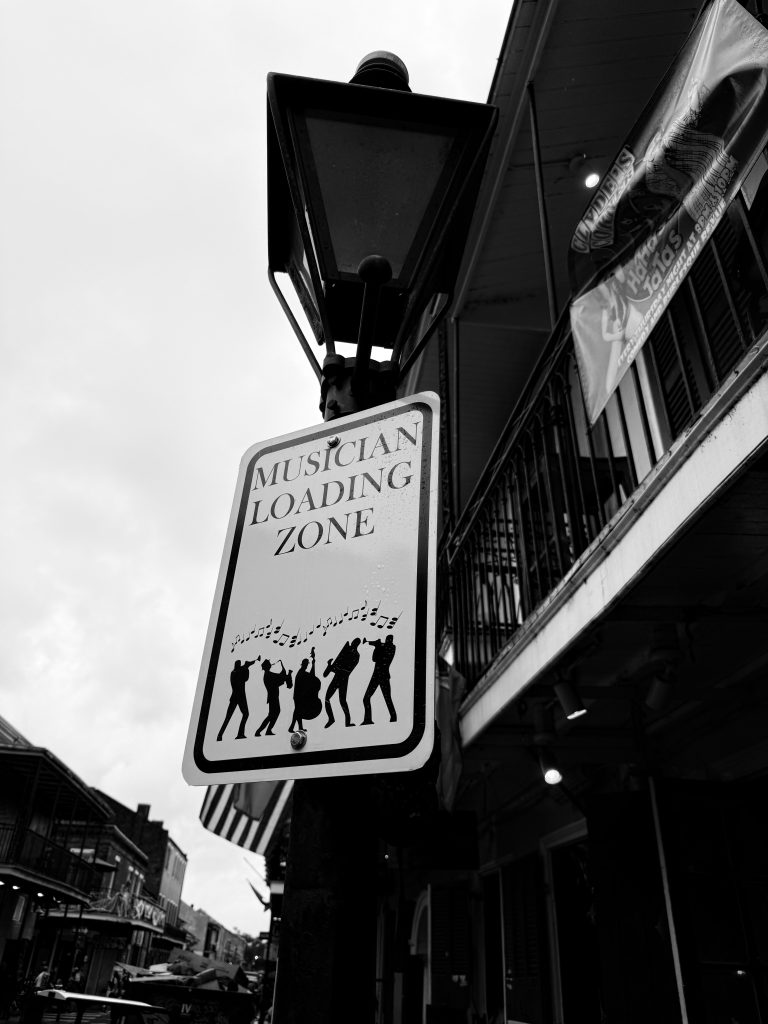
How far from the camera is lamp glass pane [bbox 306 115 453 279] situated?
209cm

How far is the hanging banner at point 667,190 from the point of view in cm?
267

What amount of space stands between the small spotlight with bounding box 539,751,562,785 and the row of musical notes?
3.60 meters

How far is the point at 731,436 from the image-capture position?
7.21ft

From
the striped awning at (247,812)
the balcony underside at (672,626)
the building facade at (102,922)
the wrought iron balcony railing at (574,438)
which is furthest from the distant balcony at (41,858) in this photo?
the balcony underside at (672,626)

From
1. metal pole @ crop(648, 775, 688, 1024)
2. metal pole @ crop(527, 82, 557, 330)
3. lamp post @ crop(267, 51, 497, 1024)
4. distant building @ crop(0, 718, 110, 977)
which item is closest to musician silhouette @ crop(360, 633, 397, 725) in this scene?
lamp post @ crop(267, 51, 497, 1024)

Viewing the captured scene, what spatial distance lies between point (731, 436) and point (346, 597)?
52.8 inches

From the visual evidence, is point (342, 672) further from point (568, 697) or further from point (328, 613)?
point (568, 697)

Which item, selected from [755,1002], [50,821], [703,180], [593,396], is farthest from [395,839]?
[50,821]

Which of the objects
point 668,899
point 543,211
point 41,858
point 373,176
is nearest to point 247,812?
point 668,899

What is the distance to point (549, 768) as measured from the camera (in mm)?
4719

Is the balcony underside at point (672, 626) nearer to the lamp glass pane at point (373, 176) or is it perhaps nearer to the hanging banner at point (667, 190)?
the hanging banner at point (667, 190)

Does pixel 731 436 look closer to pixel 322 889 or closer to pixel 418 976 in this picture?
pixel 322 889

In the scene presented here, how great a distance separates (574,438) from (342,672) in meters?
2.61

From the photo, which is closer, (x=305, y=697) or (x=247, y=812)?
(x=305, y=697)
